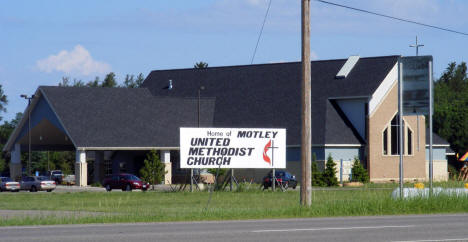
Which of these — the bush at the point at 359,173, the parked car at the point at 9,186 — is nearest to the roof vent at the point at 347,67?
the bush at the point at 359,173

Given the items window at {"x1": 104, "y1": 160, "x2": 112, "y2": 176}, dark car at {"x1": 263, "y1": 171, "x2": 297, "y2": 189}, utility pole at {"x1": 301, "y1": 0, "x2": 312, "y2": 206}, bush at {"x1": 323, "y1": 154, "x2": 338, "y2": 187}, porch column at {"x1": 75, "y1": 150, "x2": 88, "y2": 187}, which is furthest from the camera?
window at {"x1": 104, "y1": 160, "x2": 112, "y2": 176}

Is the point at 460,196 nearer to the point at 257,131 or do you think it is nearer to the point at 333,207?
the point at 333,207

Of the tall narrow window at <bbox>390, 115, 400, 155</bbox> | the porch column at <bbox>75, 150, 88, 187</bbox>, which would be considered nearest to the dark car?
the tall narrow window at <bbox>390, 115, 400, 155</bbox>

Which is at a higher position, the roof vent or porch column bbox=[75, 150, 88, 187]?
the roof vent

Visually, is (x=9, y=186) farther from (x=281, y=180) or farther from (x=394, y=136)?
(x=394, y=136)

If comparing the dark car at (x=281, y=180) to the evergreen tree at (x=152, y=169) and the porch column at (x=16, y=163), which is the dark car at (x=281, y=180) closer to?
the evergreen tree at (x=152, y=169)

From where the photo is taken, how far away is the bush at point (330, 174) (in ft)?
208

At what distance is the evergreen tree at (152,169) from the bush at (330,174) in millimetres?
12125

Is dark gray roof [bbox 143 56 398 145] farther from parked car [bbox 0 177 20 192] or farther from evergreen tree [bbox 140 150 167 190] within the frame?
parked car [bbox 0 177 20 192]

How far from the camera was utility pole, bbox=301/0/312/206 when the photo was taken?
27562mm

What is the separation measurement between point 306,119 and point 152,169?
37604mm

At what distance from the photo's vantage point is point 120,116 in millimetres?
68812

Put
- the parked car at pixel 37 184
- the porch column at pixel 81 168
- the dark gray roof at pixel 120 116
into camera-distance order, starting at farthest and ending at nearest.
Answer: the dark gray roof at pixel 120 116 → the porch column at pixel 81 168 → the parked car at pixel 37 184

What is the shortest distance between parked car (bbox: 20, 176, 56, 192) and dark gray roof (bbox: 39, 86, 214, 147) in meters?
3.66
